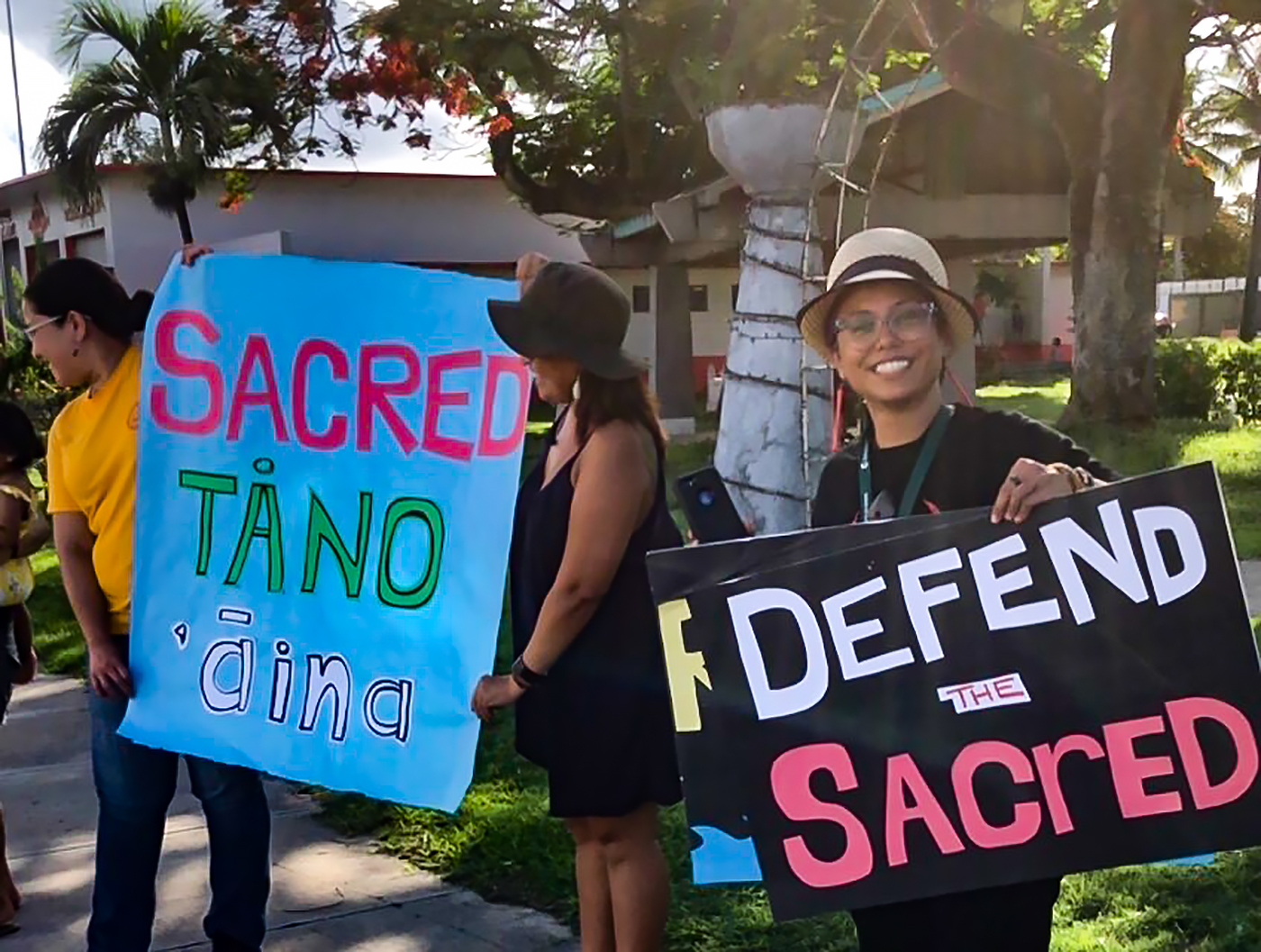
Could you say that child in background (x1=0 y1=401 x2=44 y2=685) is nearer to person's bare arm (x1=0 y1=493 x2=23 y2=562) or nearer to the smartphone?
person's bare arm (x1=0 y1=493 x2=23 y2=562)

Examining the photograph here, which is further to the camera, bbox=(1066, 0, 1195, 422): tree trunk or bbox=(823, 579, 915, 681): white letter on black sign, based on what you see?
bbox=(1066, 0, 1195, 422): tree trunk

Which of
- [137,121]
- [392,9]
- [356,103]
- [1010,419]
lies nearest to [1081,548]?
[1010,419]

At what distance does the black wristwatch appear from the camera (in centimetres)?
304

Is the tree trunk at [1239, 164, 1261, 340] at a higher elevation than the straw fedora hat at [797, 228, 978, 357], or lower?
higher

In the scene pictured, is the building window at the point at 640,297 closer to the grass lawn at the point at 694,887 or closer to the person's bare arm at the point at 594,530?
the grass lawn at the point at 694,887

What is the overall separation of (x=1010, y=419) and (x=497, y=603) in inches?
49.8

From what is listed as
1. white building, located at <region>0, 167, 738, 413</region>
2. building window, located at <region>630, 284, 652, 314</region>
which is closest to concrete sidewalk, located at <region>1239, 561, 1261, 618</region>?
white building, located at <region>0, 167, 738, 413</region>

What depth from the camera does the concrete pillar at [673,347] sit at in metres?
19.5

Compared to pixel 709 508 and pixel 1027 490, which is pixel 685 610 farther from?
pixel 1027 490

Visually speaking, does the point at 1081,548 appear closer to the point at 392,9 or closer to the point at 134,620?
the point at 134,620

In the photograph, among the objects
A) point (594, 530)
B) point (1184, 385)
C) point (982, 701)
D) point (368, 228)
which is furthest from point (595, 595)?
point (368, 228)

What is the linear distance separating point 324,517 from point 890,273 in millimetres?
1589

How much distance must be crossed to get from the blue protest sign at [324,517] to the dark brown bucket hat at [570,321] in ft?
0.68

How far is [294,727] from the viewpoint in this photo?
3.38m
